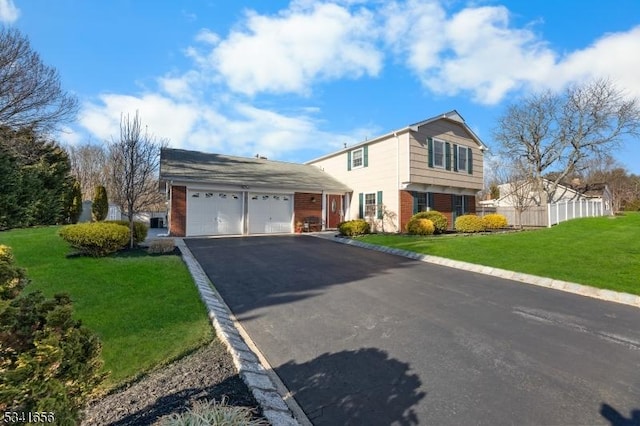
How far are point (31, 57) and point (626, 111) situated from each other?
3948 cm

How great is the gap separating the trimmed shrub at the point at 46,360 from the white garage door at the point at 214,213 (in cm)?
1377

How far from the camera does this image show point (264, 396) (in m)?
2.95

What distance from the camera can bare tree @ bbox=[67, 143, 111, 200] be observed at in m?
33.5

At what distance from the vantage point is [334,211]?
2091 centimetres

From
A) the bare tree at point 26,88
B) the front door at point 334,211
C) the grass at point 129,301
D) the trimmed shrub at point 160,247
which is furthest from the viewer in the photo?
the front door at point 334,211

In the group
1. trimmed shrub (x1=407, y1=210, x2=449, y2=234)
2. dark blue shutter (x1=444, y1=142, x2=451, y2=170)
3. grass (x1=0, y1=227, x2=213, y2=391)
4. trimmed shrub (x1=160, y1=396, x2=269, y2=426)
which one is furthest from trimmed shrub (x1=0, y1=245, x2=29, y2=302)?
dark blue shutter (x1=444, y1=142, x2=451, y2=170)

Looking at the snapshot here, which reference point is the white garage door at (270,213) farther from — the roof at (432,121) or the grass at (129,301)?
the grass at (129,301)

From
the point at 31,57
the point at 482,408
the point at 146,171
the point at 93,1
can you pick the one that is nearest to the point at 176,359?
the point at 482,408

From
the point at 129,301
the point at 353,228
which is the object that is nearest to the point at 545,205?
the point at 353,228

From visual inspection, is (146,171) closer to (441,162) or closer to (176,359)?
(176,359)

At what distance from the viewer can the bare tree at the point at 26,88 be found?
48.7ft

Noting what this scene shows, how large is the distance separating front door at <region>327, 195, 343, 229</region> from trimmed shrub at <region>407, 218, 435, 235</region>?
5904mm

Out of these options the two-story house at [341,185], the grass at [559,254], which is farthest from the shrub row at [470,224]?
the grass at [559,254]

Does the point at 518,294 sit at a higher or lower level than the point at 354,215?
lower
